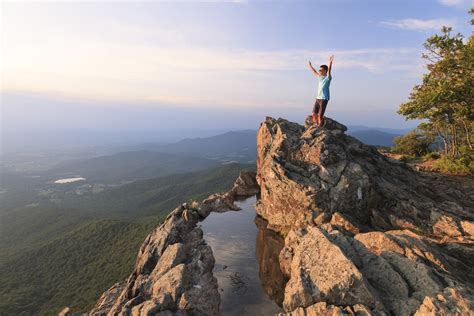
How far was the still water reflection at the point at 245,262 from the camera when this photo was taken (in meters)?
11.6

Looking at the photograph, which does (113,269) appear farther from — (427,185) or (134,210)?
(134,210)

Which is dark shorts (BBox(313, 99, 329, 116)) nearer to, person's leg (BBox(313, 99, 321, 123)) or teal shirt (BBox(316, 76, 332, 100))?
person's leg (BBox(313, 99, 321, 123))

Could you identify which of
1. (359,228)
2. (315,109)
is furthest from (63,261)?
(359,228)

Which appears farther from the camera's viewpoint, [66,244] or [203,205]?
[66,244]

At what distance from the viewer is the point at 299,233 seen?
534 inches

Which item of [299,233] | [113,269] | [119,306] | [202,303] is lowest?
[113,269]

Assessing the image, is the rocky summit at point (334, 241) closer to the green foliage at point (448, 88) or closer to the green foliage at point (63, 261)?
the green foliage at point (448, 88)

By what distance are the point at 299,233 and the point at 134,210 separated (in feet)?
563

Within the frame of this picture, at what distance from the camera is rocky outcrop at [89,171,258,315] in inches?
423

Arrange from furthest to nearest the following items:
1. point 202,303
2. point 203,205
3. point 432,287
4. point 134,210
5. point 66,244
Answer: point 134,210
point 66,244
point 203,205
point 202,303
point 432,287

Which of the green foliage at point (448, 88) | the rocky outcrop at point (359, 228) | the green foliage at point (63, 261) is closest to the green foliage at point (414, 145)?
the green foliage at point (448, 88)

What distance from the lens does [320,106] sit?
20.2 meters

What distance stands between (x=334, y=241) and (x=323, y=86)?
11.9m

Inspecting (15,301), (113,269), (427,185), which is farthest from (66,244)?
(427,185)
